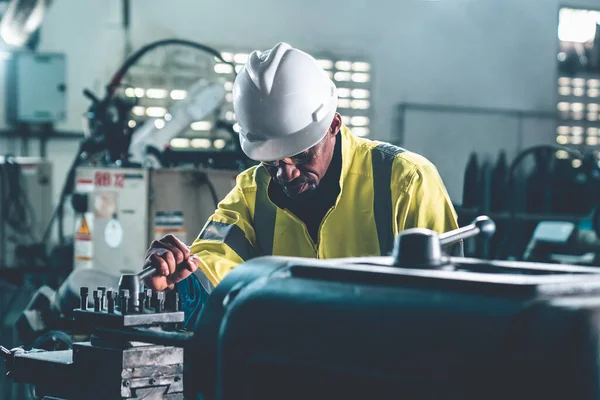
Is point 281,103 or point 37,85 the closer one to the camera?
point 281,103

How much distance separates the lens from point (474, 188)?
18.6ft

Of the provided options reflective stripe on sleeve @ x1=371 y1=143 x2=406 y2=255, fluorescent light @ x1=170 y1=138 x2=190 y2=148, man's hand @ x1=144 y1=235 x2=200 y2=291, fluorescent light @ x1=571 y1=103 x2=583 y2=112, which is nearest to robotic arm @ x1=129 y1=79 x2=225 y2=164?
fluorescent light @ x1=170 y1=138 x2=190 y2=148

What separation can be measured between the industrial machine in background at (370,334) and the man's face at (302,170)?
63cm

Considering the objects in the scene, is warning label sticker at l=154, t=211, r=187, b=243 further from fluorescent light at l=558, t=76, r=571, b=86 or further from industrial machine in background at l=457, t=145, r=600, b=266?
fluorescent light at l=558, t=76, r=571, b=86

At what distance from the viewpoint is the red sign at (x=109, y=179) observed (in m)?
3.66

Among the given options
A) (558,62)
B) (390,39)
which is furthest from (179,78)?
(558,62)

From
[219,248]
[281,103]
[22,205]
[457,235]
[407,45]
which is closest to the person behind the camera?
[457,235]

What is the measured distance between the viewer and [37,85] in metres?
5.05

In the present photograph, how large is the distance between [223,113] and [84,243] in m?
1.53

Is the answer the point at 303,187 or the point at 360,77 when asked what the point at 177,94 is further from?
the point at 303,187

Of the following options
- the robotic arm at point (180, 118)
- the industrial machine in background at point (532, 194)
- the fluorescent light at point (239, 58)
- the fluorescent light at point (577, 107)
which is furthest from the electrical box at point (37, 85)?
the fluorescent light at point (577, 107)

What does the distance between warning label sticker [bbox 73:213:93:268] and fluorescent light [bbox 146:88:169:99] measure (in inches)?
64.4

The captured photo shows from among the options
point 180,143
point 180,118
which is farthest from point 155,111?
point 180,118

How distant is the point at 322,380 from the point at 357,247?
0.82 metres
